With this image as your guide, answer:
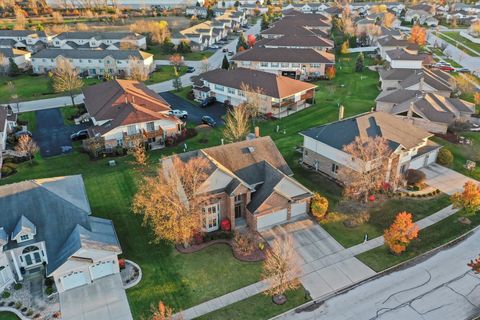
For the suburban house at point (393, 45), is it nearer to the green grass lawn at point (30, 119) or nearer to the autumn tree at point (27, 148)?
the green grass lawn at point (30, 119)

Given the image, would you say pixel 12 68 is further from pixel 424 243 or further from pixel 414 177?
pixel 424 243

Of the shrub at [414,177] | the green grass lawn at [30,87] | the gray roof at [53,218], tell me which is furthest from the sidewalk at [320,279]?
the green grass lawn at [30,87]

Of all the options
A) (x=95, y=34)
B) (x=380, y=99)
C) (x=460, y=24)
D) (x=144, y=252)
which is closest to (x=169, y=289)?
(x=144, y=252)

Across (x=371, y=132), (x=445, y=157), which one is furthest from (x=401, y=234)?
(x=445, y=157)

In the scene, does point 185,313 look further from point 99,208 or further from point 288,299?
point 99,208

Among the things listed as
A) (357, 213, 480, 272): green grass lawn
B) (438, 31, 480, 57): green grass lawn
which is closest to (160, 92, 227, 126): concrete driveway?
(357, 213, 480, 272): green grass lawn
